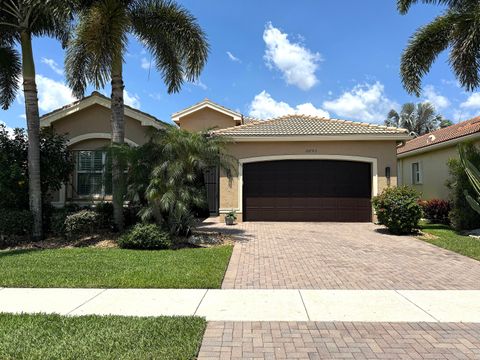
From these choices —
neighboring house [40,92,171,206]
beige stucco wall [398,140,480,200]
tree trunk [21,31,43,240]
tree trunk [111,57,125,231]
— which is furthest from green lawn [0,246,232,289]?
beige stucco wall [398,140,480,200]

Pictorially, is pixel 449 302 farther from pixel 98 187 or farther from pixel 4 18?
pixel 4 18

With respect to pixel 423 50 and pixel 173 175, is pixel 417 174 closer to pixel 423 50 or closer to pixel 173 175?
pixel 423 50

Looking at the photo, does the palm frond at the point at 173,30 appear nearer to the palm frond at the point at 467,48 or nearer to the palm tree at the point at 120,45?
the palm tree at the point at 120,45

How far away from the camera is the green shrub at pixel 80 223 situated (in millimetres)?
12086

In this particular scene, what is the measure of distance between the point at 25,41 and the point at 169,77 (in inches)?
181

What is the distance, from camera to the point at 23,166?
13406mm

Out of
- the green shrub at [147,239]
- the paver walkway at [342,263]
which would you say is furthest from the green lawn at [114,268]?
the paver walkway at [342,263]

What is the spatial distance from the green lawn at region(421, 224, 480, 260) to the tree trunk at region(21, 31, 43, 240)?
11994 millimetres

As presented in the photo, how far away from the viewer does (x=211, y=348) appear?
435 cm

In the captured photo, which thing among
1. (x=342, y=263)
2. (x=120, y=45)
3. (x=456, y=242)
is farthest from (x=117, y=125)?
(x=456, y=242)

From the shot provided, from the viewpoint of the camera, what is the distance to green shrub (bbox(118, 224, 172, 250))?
10711 mm

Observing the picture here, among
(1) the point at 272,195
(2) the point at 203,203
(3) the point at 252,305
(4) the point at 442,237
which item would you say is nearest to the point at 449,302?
(3) the point at 252,305

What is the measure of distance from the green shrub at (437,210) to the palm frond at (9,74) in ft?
57.1

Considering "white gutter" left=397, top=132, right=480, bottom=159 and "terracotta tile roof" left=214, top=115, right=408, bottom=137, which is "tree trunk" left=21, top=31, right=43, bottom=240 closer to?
"terracotta tile roof" left=214, top=115, right=408, bottom=137
